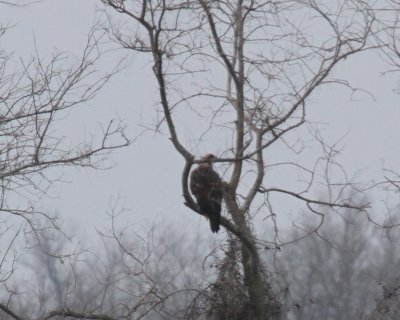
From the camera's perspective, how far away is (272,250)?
921 centimetres

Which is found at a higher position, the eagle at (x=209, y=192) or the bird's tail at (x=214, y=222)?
the eagle at (x=209, y=192)

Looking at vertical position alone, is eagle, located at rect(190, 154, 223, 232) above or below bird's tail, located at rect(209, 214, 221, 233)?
above

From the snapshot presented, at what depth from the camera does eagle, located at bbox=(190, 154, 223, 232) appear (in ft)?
30.0

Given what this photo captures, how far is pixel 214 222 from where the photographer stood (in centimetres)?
922

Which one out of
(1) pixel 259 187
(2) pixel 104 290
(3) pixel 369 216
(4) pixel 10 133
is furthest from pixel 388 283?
(4) pixel 10 133

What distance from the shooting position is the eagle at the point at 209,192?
30.0ft

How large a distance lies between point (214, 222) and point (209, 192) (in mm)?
289

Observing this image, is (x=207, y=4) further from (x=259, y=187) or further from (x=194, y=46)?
(x=259, y=187)

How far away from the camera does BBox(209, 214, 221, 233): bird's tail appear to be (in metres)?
9.11

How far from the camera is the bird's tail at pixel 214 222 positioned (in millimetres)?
9109

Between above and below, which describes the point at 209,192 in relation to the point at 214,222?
above

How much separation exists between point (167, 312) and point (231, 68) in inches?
92.9

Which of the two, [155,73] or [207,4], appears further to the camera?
[207,4]

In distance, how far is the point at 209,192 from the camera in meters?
9.30
